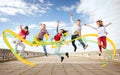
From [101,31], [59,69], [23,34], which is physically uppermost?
[101,31]

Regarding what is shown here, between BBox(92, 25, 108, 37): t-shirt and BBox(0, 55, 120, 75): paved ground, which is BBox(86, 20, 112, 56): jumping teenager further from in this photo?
BBox(0, 55, 120, 75): paved ground

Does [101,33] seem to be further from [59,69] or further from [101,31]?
[59,69]

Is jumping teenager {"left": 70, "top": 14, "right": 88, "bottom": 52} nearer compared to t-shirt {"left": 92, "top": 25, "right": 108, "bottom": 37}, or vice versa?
jumping teenager {"left": 70, "top": 14, "right": 88, "bottom": 52}

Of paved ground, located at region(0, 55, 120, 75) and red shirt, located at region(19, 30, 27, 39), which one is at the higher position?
red shirt, located at region(19, 30, 27, 39)

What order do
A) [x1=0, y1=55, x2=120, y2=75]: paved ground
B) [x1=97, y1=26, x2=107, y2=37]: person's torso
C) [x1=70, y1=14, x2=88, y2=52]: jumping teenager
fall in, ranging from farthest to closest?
[x1=0, y1=55, x2=120, y2=75]: paved ground → [x1=97, y1=26, x2=107, y2=37]: person's torso → [x1=70, y1=14, x2=88, y2=52]: jumping teenager

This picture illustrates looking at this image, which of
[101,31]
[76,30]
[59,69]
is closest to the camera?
[76,30]

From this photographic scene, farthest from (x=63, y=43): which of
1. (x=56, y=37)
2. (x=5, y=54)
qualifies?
(x=5, y=54)

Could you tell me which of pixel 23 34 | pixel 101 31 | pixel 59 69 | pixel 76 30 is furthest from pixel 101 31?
pixel 59 69

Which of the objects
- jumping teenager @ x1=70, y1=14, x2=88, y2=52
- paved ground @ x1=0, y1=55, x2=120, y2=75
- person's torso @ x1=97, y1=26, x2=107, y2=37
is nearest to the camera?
jumping teenager @ x1=70, y1=14, x2=88, y2=52

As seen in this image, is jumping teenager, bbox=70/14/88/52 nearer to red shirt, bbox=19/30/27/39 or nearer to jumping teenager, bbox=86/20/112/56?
jumping teenager, bbox=86/20/112/56

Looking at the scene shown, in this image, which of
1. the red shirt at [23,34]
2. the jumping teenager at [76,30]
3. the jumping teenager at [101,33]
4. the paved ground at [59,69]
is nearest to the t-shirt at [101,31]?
the jumping teenager at [101,33]

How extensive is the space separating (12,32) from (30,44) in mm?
1067

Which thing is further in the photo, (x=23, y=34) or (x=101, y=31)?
(x=101, y=31)

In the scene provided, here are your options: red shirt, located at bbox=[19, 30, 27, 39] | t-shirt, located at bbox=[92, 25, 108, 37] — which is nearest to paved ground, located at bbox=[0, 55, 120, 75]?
t-shirt, located at bbox=[92, 25, 108, 37]
